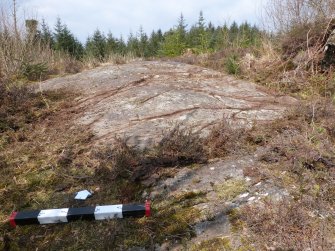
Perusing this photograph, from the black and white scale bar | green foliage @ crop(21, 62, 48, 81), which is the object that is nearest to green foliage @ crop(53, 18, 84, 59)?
green foliage @ crop(21, 62, 48, 81)

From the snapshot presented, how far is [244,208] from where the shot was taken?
82.0 inches

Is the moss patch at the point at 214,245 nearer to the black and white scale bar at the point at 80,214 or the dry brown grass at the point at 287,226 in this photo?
the dry brown grass at the point at 287,226

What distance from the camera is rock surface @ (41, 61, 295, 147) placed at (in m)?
3.44

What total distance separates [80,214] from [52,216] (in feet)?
0.62

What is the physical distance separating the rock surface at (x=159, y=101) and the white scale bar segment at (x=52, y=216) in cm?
107

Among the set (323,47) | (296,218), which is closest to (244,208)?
(296,218)

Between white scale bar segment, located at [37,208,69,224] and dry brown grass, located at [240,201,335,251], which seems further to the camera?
white scale bar segment, located at [37,208,69,224]

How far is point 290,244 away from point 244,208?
39 centimetres

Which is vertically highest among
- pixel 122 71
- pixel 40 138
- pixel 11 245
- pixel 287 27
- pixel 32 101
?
pixel 287 27

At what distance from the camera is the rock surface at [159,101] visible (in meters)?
3.44

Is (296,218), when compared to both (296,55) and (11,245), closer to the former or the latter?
(11,245)

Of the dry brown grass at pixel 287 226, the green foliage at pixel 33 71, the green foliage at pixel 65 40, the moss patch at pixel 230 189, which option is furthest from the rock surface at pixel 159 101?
the green foliage at pixel 65 40

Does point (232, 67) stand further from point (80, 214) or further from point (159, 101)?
point (80, 214)

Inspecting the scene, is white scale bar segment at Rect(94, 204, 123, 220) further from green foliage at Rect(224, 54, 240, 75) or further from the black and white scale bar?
green foliage at Rect(224, 54, 240, 75)
